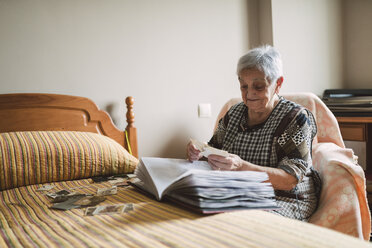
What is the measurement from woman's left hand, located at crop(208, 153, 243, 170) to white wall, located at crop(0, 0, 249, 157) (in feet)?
3.37

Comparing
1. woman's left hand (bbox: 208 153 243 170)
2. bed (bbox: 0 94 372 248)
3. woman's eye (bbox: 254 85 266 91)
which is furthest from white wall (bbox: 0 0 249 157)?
woman's left hand (bbox: 208 153 243 170)

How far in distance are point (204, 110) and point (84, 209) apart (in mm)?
1542

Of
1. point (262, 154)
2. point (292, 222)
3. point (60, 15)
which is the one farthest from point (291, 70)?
point (292, 222)

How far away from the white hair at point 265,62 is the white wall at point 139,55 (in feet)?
2.86

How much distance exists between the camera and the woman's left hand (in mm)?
1124

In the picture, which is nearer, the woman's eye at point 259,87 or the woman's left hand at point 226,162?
the woman's left hand at point 226,162

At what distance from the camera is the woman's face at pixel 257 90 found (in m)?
1.42

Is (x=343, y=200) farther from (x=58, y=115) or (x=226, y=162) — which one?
(x=58, y=115)

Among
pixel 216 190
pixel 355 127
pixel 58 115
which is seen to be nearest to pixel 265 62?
pixel 216 190

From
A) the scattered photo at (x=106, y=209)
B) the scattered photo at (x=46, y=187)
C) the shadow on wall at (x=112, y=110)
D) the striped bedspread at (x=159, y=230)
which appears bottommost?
the scattered photo at (x=46, y=187)

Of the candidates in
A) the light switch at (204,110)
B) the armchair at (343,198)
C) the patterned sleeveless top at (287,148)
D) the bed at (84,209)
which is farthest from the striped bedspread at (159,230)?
A: the light switch at (204,110)

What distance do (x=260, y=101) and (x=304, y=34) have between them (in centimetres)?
166

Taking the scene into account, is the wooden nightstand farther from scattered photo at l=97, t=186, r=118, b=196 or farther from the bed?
scattered photo at l=97, t=186, r=118, b=196

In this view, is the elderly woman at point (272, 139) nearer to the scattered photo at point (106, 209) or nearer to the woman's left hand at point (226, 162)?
the woman's left hand at point (226, 162)
